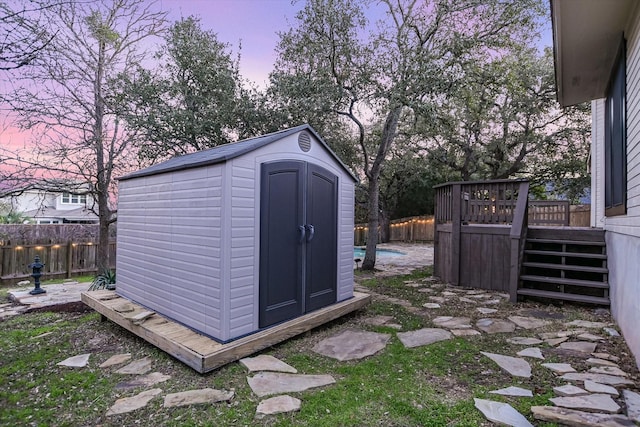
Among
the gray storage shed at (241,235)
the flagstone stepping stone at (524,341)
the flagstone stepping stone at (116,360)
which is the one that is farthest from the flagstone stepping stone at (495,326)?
the flagstone stepping stone at (116,360)

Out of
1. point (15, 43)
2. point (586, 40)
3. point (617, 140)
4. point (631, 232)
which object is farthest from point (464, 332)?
point (15, 43)

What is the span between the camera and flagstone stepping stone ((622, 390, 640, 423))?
6.42ft

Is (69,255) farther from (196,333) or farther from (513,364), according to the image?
(513,364)

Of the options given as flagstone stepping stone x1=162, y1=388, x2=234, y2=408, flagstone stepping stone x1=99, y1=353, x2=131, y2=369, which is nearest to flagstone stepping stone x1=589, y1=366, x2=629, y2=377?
flagstone stepping stone x1=162, y1=388, x2=234, y2=408

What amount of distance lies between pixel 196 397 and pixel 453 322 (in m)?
2.93

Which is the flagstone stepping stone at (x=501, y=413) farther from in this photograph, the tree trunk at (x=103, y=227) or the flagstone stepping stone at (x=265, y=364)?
the tree trunk at (x=103, y=227)

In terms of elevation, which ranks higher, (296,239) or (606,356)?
(296,239)

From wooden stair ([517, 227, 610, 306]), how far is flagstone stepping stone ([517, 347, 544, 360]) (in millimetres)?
1895

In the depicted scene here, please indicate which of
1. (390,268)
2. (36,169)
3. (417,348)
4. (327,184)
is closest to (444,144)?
(390,268)

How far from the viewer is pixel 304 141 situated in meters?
3.68

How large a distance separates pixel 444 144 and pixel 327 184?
1024 centimetres

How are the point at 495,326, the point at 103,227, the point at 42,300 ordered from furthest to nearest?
1. the point at 103,227
2. the point at 42,300
3. the point at 495,326

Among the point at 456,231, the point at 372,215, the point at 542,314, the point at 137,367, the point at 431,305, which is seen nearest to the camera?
the point at 137,367

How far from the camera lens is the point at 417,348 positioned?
10.5ft
